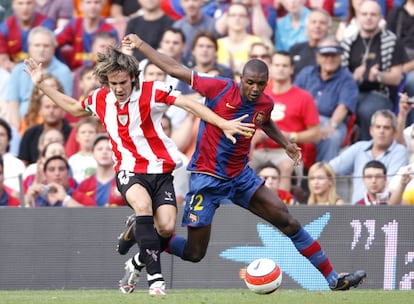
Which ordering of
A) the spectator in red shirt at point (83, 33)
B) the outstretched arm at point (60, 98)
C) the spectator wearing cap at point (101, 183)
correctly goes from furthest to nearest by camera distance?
the spectator in red shirt at point (83, 33) → the spectator wearing cap at point (101, 183) → the outstretched arm at point (60, 98)

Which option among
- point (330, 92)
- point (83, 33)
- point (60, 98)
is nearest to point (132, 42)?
point (60, 98)

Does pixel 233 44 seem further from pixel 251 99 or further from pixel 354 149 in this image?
pixel 251 99

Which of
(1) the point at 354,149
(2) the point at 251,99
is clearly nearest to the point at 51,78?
(1) the point at 354,149

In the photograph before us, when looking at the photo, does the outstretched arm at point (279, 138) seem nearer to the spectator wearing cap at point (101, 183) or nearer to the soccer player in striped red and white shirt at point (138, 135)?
the soccer player in striped red and white shirt at point (138, 135)

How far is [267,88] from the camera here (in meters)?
15.6

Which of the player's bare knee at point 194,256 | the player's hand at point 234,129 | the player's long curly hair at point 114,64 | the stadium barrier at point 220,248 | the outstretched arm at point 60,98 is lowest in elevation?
the stadium barrier at point 220,248

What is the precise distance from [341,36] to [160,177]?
22.6ft

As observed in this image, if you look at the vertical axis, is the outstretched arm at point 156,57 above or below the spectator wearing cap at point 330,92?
above

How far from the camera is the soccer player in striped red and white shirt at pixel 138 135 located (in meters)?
10.6

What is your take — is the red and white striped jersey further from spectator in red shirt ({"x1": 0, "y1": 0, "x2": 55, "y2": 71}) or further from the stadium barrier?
spectator in red shirt ({"x1": 0, "y1": 0, "x2": 55, "y2": 71})

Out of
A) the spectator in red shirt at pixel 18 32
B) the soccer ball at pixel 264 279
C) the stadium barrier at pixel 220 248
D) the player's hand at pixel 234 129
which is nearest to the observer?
the player's hand at pixel 234 129

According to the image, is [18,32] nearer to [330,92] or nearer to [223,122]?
[330,92]

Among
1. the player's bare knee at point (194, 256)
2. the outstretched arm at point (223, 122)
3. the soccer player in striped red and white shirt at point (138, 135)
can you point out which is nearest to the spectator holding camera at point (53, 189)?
the player's bare knee at point (194, 256)

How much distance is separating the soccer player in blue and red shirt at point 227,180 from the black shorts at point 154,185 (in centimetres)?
36
